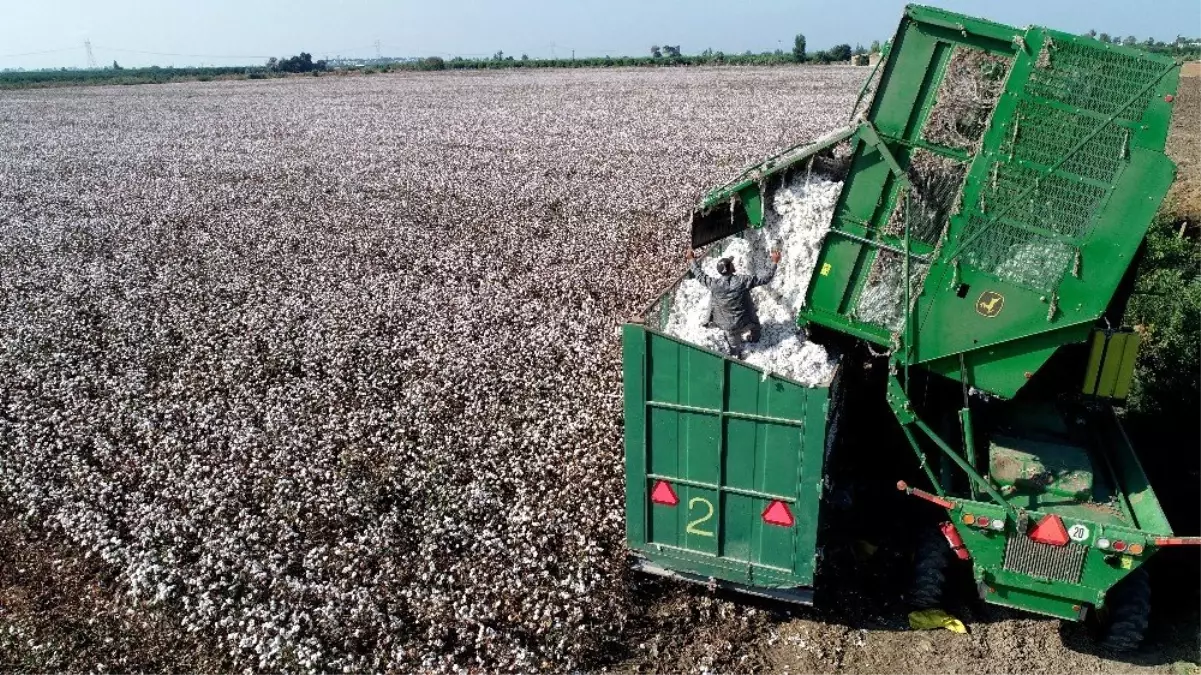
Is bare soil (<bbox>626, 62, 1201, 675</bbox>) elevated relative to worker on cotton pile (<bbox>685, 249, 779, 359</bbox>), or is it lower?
lower

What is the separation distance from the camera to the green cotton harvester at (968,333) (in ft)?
18.7

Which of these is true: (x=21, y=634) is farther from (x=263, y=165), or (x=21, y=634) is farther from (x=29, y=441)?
(x=263, y=165)

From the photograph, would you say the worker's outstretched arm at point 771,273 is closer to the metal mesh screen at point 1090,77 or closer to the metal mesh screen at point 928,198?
the metal mesh screen at point 928,198

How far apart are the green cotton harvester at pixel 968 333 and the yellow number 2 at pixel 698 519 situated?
0.08 feet

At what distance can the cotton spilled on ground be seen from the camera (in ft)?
23.0

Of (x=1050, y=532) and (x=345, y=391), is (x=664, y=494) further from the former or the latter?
(x=345, y=391)

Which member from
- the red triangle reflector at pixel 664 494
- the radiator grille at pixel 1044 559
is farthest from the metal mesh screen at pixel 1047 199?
the red triangle reflector at pixel 664 494

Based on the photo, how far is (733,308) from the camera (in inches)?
271

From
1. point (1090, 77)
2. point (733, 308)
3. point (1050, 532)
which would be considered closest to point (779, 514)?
point (733, 308)

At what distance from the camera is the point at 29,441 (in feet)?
32.9

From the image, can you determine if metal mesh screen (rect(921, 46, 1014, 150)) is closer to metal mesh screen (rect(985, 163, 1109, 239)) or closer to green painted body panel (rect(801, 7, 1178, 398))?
green painted body panel (rect(801, 7, 1178, 398))

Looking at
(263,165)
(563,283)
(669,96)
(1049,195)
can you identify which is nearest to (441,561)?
(1049,195)

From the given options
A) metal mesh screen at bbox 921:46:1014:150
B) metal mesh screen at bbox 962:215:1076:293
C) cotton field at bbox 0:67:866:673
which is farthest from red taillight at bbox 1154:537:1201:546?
cotton field at bbox 0:67:866:673

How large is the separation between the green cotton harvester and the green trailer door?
17 millimetres
